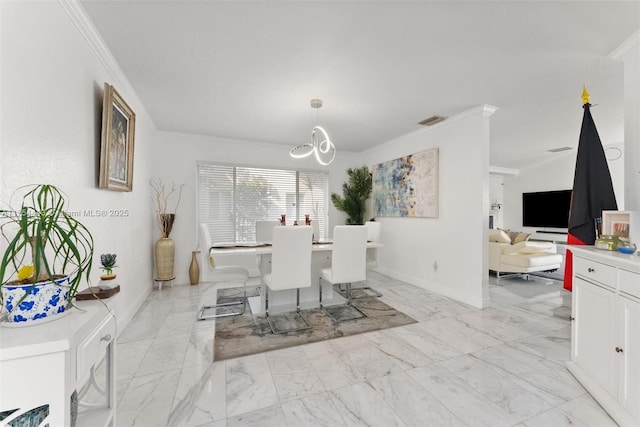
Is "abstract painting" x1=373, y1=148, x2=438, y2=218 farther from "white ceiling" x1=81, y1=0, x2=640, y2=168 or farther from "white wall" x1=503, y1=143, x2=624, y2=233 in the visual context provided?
"white wall" x1=503, y1=143, x2=624, y2=233

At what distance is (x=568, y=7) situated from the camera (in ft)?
5.47

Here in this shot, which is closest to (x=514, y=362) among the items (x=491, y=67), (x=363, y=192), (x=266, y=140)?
(x=491, y=67)

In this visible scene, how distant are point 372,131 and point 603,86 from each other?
8.55 ft

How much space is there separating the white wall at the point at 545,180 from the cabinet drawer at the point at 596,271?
523 centimetres

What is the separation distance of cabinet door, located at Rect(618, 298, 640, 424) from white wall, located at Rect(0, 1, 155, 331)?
10.3 ft

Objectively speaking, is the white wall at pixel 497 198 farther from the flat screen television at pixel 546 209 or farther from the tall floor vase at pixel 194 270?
the tall floor vase at pixel 194 270

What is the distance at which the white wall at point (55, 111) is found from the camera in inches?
46.8

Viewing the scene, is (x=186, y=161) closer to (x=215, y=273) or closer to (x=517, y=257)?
(x=215, y=273)

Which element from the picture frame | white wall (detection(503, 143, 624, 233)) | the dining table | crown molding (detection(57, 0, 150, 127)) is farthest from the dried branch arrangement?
white wall (detection(503, 143, 624, 233))

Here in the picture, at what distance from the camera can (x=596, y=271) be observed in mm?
1724

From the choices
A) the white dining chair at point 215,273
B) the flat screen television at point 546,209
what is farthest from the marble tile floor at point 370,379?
the flat screen television at point 546,209

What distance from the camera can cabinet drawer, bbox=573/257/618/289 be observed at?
1589 millimetres

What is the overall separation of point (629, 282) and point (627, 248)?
1.29ft

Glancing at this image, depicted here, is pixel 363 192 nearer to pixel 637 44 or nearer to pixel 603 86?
pixel 603 86
